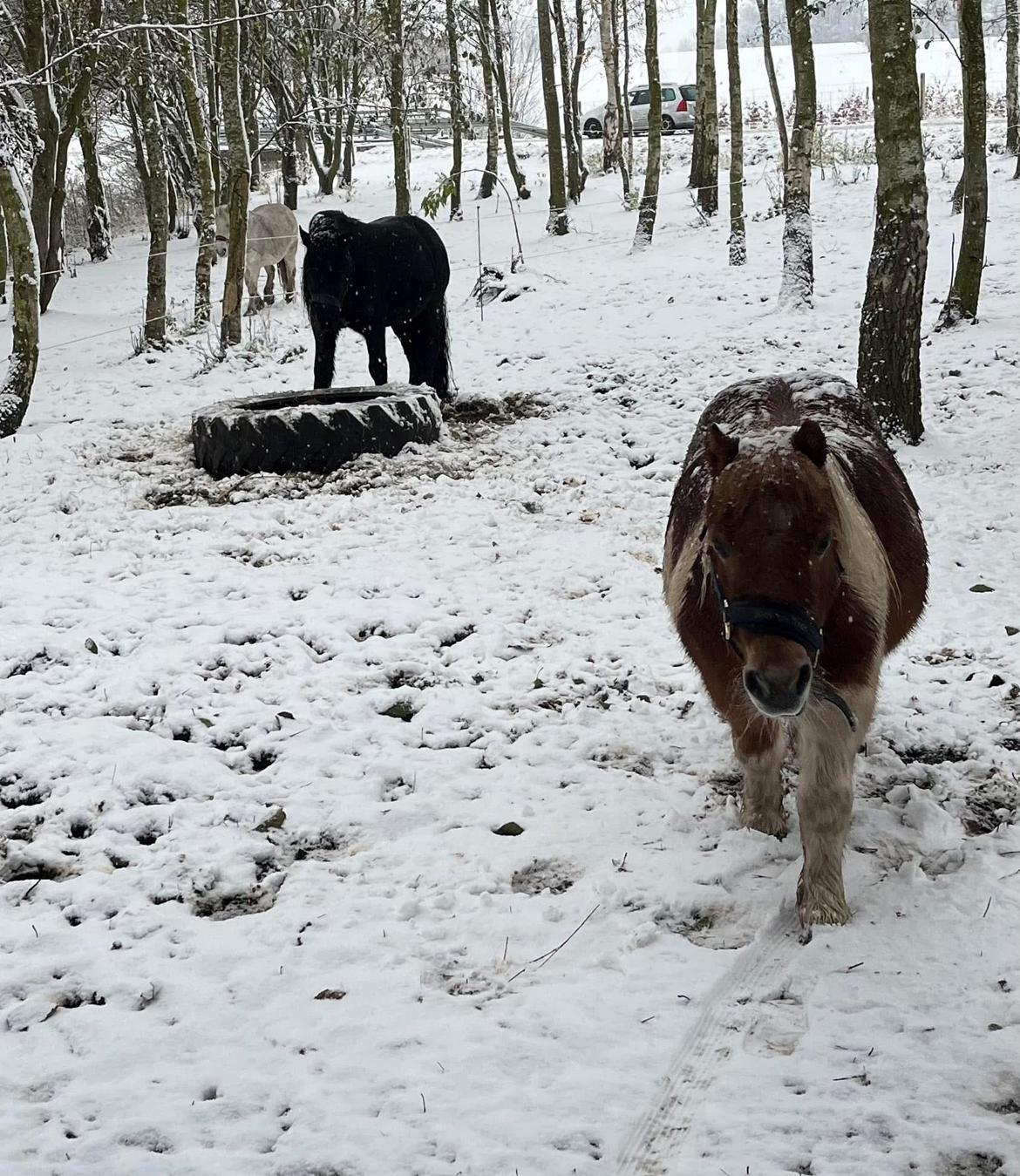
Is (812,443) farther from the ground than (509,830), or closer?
farther from the ground

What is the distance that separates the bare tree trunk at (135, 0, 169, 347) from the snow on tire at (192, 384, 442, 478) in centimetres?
456

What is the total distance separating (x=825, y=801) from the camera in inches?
111

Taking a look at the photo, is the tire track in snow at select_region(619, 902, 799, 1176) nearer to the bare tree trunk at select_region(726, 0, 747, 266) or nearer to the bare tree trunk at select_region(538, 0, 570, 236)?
the bare tree trunk at select_region(726, 0, 747, 266)

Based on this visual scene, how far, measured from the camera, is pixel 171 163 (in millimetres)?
18500

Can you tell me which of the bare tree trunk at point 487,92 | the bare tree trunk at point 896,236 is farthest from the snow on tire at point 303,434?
the bare tree trunk at point 487,92

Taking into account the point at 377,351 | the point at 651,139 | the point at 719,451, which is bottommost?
the point at 719,451

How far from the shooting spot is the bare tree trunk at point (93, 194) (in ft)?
55.8

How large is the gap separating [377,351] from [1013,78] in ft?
47.3

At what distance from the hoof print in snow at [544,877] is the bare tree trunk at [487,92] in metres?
14.9

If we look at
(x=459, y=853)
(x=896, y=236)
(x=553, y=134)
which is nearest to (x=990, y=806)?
(x=459, y=853)

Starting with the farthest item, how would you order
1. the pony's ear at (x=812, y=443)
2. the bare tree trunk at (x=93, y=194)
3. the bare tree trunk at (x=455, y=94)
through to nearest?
the bare tree trunk at (x=455, y=94) < the bare tree trunk at (x=93, y=194) < the pony's ear at (x=812, y=443)

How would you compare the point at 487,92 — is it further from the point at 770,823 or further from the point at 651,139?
the point at 770,823

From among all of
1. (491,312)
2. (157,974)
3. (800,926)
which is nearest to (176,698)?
(157,974)

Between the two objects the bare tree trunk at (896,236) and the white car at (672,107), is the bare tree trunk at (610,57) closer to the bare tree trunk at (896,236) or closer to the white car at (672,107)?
the white car at (672,107)
